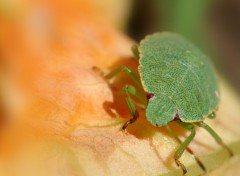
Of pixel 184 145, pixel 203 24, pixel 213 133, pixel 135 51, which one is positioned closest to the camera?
pixel 184 145

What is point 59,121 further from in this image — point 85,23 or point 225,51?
point 225,51

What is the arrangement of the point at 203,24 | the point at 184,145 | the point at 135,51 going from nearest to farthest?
the point at 184,145, the point at 135,51, the point at 203,24

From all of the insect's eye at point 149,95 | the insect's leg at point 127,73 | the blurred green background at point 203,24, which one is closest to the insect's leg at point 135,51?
the insect's leg at point 127,73

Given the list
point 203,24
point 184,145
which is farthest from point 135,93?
point 203,24

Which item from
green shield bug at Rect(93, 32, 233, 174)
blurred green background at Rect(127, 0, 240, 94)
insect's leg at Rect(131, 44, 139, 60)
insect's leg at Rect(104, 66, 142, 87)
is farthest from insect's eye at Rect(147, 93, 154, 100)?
blurred green background at Rect(127, 0, 240, 94)

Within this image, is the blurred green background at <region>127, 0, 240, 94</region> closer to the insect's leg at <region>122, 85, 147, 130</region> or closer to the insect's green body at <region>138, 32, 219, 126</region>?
the insect's green body at <region>138, 32, 219, 126</region>

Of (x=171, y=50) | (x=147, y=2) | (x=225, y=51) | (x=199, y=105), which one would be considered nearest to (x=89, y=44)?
(x=171, y=50)

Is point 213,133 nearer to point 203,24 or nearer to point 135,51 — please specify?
point 135,51
